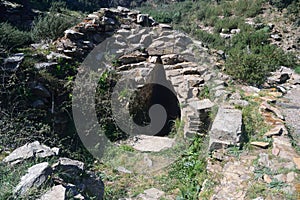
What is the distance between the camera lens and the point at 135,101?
5.03m

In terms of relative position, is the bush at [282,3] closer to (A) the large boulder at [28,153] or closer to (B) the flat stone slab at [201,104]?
(B) the flat stone slab at [201,104]

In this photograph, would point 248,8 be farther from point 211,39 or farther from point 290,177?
point 290,177

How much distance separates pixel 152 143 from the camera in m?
4.58

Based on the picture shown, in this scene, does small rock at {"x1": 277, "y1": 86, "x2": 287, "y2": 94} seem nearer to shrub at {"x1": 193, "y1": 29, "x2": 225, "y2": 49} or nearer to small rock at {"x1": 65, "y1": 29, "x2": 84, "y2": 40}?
small rock at {"x1": 65, "y1": 29, "x2": 84, "y2": 40}

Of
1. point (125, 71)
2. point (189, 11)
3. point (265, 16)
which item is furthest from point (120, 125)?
point (189, 11)

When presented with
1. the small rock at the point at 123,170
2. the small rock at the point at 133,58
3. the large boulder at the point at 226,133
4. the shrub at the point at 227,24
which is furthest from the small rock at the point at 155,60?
the shrub at the point at 227,24

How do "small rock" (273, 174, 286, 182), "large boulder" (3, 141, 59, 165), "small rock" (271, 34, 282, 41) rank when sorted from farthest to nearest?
1. "small rock" (271, 34, 282, 41)
2. "small rock" (273, 174, 286, 182)
3. "large boulder" (3, 141, 59, 165)

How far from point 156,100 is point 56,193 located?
3.72 meters

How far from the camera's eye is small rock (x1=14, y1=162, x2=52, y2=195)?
204 cm

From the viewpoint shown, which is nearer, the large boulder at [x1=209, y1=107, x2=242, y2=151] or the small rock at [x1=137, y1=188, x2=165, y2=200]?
the small rock at [x1=137, y1=188, x2=165, y2=200]

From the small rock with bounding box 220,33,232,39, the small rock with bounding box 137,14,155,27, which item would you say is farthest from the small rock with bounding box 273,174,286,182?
the small rock with bounding box 220,33,232,39

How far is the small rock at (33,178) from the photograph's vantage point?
2.04 m

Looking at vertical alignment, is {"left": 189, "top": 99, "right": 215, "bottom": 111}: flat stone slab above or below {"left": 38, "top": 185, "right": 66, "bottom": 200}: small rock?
below

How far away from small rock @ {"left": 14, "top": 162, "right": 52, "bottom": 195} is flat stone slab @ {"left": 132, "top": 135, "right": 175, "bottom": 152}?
2205mm
